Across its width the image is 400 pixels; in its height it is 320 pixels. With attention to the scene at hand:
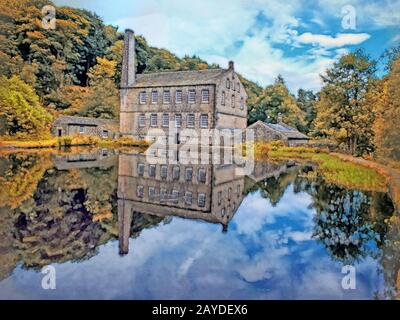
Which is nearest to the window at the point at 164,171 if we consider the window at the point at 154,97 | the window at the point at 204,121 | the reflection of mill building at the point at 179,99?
the reflection of mill building at the point at 179,99

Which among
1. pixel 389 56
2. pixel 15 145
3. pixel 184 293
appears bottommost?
pixel 184 293

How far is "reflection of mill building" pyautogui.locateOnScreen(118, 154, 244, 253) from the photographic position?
4.52 metres

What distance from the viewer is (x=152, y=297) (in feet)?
7.75

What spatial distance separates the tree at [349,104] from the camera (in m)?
10.1

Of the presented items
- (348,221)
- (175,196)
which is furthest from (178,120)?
(348,221)

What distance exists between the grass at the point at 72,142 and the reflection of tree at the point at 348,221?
934 centimetres

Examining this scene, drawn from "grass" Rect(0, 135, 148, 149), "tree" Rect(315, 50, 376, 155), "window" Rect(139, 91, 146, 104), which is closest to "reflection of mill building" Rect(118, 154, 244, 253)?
"tree" Rect(315, 50, 376, 155)

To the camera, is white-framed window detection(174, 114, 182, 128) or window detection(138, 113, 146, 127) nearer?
white-framed window detection(174, 114, 182, 128)

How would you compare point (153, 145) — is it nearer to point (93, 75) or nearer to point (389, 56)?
point (93, 75)

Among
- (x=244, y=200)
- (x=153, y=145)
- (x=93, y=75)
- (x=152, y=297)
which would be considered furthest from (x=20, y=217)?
(x=153, y=145)

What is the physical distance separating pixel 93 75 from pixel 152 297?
1219 centimetres

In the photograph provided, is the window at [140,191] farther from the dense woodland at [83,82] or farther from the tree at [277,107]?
the tree at [277,107]

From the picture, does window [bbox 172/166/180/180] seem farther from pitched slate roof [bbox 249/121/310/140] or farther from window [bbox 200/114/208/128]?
window [bbox 200/114/208/128]

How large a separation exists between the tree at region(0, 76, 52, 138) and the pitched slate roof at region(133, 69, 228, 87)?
7.18 m
